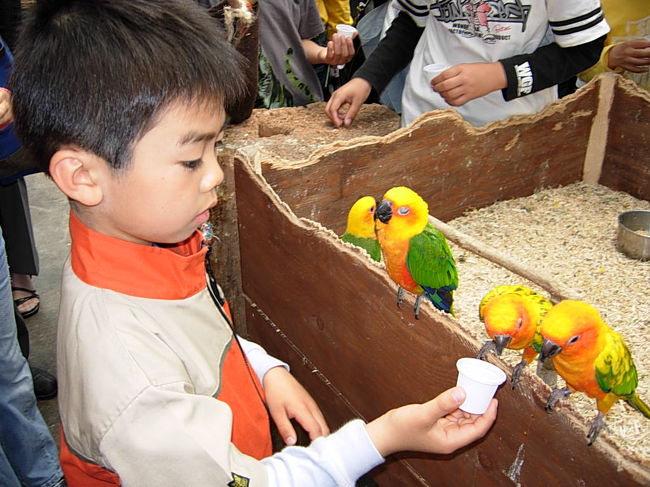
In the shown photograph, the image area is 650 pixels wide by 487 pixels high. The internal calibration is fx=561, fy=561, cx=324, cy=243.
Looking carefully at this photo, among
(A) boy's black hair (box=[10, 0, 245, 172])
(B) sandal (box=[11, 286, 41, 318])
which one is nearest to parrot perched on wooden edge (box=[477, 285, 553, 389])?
(A) boy's black hair (box=[10, 0, 245, 172])

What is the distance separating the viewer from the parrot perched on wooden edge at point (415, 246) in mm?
1425

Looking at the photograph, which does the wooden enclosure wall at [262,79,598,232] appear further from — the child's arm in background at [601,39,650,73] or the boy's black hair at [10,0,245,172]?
the boy's black hair at [10,0,245,172]

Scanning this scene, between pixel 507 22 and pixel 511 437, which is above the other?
pixel 507 22

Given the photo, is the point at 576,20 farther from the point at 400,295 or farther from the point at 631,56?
the point at 400,295

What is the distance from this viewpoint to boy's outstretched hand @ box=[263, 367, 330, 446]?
1122 millimetres

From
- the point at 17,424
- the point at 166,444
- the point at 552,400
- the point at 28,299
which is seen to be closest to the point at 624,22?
the point at 552,400

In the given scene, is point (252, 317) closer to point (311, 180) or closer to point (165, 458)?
point (311, 180)

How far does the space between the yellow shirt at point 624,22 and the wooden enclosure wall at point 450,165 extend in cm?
38

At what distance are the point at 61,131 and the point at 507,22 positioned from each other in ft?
5.12

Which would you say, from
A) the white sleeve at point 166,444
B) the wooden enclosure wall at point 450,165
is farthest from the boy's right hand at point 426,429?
the wooden enclosure wall at point 450,165

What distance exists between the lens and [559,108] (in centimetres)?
210

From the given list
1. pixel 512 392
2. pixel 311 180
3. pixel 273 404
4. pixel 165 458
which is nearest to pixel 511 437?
pixel 512 392

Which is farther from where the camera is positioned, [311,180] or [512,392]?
[311,180]

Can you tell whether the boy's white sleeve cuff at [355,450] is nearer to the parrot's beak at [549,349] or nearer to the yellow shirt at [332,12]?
the parrot's beak at [549,349]
